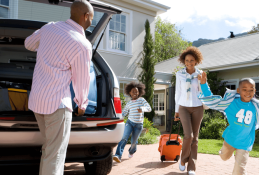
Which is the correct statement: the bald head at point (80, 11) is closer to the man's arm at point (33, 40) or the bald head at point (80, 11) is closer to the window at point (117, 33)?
the man's arm at point (33, 40)

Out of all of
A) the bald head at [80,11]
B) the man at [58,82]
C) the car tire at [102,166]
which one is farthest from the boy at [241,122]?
the bald head at [80,11]

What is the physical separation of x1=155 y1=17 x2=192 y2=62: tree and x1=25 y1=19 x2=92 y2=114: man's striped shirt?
3257cm

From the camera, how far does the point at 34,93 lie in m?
2.22

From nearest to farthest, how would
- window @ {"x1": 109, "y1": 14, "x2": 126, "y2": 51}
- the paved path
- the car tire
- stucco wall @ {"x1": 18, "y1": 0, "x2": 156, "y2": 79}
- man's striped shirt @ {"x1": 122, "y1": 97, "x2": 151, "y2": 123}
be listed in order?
the car tire → the paved path → man's striped shirt @ {"x1": 122, "y1": 97, "x2": 151, "y2": 123} → stucco wall @ {"x1": 18, "y1": 0, "x2": 156, "y2": 79} → window @ {"x1": 109, "y1": 14, "x2": 126, "y2": 51}

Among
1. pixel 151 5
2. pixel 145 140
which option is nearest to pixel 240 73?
pixel 151 5

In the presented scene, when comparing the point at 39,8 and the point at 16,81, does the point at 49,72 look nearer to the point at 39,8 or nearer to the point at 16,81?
the point at 16,81

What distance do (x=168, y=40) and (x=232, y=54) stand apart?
22.7 metres

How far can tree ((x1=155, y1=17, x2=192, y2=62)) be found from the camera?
34.9 metres

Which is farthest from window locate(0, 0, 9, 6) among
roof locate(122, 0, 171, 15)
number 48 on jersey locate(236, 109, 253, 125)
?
number 48 on jersey locate(236, 109, 253, 125)

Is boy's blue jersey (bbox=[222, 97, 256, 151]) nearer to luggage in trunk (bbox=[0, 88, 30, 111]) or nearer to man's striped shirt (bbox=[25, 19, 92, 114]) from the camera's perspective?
man's striped shirt (bbox=[25, 19, 92, 114])

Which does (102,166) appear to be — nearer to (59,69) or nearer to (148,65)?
(59,69)

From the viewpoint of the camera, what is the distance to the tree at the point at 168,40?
34.9 m

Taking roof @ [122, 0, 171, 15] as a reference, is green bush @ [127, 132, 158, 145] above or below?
below

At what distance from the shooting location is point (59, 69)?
2209 millimetres
